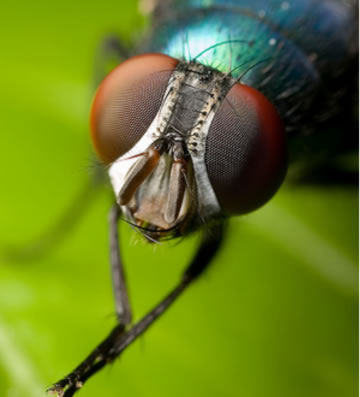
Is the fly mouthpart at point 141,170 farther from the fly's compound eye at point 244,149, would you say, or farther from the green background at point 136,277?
the green background at point 136,277

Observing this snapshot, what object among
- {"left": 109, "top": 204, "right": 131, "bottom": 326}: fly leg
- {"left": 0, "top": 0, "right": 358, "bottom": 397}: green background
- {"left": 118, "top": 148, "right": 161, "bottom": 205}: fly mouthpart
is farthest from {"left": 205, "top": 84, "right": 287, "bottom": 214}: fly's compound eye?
{"left": 109, "top": 204, "right": 131, "bottom": 326}: fly leg

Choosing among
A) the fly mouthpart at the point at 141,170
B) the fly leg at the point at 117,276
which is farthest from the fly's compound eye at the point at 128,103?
the fly leg at the point at 117,276

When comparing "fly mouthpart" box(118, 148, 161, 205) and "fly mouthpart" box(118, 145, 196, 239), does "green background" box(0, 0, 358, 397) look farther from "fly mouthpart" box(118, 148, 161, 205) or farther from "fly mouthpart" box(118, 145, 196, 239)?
"fly mouthpart" box(118, 148, 161, 205)

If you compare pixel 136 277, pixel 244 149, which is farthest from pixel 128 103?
pixel 136 277

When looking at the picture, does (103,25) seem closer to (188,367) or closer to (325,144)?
(325,144)

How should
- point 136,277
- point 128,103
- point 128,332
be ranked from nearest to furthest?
point 128,103
point 128,332
point 136,277

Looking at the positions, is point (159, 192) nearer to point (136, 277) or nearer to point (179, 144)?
point (179, 144)
